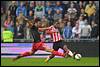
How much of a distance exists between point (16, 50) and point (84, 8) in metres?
2.51

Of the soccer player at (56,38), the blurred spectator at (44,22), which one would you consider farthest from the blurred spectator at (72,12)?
the soccer player at (56,38)

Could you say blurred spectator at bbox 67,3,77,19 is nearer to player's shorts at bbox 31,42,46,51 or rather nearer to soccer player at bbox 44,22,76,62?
soccer player at bbox 44,22,76,62

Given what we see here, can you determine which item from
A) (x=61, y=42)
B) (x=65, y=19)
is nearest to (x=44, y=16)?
(x=65, y=19)

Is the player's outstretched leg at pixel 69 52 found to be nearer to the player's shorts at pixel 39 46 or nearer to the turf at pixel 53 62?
the turf at pixel 53 62

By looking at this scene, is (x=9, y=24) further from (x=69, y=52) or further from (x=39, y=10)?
(x=69, y=52)

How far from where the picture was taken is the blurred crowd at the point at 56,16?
45.4 ft

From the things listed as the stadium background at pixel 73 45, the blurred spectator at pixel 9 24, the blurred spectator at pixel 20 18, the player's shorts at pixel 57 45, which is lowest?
the stadium background at pixel 73 45

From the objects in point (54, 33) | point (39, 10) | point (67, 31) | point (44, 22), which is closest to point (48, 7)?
point (39, 10)

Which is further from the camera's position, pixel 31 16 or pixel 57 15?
pixel 57 15

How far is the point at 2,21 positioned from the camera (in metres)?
14.5

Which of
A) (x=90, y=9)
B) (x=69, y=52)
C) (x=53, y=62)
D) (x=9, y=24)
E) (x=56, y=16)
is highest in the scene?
(x=90, y=9)

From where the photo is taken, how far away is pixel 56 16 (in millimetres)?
14516

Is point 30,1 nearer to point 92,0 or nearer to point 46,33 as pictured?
point 92,0

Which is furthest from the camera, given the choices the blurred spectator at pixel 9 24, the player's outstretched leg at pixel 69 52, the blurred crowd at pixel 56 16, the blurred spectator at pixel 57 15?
the blurred spectator at pixel 9 24
